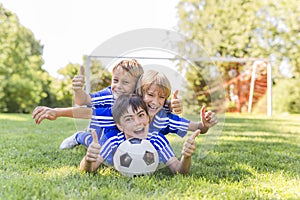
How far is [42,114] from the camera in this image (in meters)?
2.17

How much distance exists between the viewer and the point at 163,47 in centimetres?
249

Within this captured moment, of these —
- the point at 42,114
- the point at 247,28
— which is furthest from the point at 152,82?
the point at 247,28

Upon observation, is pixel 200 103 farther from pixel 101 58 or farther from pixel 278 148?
pixel 278 148

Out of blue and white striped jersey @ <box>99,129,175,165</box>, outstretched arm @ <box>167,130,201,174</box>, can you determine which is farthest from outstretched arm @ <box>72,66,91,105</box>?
outstretched arm @ <box>167,130,201,174</box>

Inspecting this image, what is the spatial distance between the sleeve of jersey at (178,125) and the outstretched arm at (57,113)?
53 cm

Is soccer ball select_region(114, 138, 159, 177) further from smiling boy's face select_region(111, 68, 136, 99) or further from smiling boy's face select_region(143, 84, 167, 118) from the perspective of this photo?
smiling boy's face select_region(111, 68, 136, 99)

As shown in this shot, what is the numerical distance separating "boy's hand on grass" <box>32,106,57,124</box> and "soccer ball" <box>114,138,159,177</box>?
17.7 inches

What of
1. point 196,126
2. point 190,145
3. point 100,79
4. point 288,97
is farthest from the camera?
point 288,97

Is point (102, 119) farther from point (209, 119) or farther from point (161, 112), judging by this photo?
point (209, 119)

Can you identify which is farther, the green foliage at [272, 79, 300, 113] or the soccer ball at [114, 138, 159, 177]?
the green foliage at [272, 79, 300, 113]

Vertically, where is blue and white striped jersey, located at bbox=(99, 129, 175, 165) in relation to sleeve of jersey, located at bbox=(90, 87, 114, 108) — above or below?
below

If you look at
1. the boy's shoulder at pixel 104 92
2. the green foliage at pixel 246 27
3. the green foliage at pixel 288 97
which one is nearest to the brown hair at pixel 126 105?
the boy's shoulder at pixel 104 92

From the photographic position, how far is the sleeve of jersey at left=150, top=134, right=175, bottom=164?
2227 mm

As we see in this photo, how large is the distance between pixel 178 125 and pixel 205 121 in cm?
18
